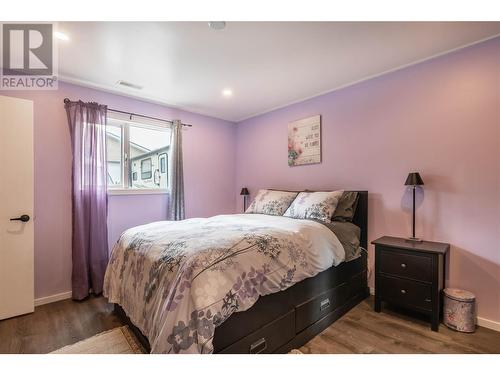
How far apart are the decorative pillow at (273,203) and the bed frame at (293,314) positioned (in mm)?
993

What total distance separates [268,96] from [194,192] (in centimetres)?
179

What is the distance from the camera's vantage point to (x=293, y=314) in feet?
5.65

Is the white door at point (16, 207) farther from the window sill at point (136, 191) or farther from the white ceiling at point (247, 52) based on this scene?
the window sill at point (136, 191)

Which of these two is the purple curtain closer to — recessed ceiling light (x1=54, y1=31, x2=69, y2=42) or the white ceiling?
the white ceiling

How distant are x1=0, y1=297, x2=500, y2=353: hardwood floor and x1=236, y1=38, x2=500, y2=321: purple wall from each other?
51cm

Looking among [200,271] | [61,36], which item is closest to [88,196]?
[61,36]

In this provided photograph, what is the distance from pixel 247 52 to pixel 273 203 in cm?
172

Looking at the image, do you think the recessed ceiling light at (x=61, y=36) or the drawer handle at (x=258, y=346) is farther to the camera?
the recessed ceiling light at (x=61, y=36)

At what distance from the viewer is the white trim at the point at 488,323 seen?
1940 mm

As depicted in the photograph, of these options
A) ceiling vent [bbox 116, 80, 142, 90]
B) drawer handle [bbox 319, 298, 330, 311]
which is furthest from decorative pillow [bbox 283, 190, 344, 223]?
ceiling vent [bbox 116, 80, 142, 90]

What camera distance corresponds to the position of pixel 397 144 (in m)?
2.49

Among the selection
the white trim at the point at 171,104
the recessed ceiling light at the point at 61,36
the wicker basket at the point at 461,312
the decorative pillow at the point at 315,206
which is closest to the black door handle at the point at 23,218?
the white trim at the point at 171,104
